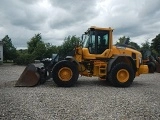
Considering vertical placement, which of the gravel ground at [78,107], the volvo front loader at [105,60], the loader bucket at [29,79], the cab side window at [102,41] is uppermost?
the cab side window at [102,41]

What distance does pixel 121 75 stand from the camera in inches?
591

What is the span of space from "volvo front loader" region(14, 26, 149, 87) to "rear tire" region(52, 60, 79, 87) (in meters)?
0.05

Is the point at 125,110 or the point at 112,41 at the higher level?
the point at 112,41

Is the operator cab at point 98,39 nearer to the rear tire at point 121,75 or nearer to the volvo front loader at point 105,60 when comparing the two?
the volvo front loader at point 105,60

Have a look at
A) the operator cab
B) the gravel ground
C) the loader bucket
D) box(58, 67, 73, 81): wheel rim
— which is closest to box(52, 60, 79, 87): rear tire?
box(58, 67, 73, 81): wheel rim

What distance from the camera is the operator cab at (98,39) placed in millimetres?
15484

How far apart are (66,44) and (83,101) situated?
42.2 meters

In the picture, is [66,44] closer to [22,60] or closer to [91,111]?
[22,60]

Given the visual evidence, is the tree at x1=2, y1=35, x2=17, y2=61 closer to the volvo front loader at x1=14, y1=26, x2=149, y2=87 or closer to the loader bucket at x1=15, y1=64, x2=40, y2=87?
the volvo front loader at x1=14, y1=26, x2=149, y2=87

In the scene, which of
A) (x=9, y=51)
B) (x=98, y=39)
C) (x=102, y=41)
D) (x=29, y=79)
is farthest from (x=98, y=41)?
(x=9, y=51)

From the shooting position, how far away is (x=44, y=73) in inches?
606

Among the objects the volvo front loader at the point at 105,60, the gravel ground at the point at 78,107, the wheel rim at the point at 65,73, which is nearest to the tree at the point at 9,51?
the volvo front loader at the point at 105,60

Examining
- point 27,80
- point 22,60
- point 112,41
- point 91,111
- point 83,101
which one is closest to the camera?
point 91,111

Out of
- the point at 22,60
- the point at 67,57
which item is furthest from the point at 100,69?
the point at 22,60
